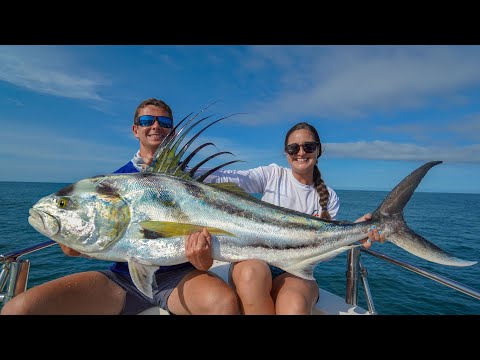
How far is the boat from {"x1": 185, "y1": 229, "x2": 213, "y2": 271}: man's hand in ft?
2.75

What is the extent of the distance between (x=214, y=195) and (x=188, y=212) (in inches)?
12.4

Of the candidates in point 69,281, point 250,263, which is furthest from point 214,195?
point 69,281

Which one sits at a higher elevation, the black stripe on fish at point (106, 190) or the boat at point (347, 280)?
the black stripe on fish at point (106, 190)

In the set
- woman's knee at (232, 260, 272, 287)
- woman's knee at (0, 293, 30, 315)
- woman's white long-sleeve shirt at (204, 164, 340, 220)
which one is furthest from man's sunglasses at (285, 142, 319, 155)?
woman's knee at (0, 293, 30, 315)

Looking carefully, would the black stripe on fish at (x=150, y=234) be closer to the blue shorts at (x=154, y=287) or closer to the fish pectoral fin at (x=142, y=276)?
the fish pectoral fin at (x=142, y=276)

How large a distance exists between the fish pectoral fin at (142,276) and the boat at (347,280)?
63cm

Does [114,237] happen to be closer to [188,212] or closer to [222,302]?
[188,212]

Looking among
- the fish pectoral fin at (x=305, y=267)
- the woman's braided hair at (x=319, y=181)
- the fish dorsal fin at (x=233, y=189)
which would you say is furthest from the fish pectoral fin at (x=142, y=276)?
the woman's braided hair at (x=319, y=181)

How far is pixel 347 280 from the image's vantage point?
3.45m

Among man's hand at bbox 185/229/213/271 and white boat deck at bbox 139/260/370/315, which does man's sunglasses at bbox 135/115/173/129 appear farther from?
white boat deck at bbox 139/260/370/315

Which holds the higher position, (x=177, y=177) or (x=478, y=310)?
(x=177, y=177)

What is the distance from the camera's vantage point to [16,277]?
2.66 m

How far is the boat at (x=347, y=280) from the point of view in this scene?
259cm
